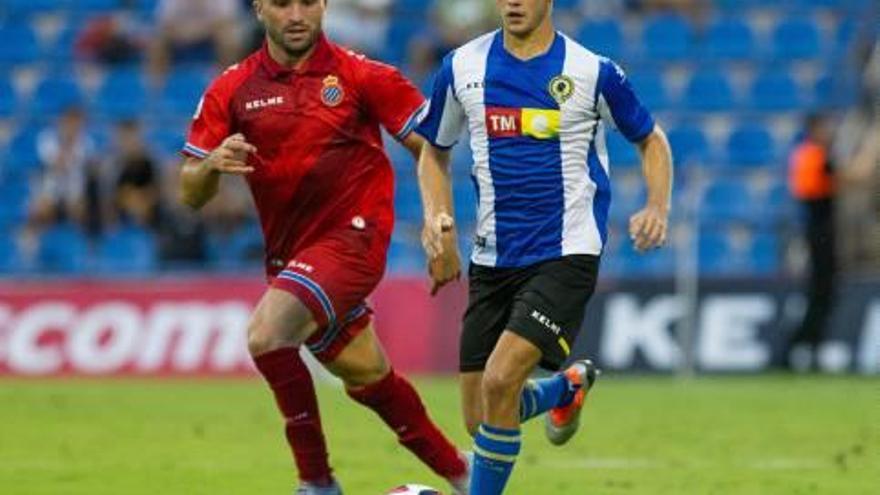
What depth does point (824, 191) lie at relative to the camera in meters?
21.4

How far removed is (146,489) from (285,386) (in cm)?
194

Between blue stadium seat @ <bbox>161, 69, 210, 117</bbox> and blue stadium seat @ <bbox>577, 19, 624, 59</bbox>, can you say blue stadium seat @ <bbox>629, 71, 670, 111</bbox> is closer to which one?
blue stadium seat @ <bbox>577, 19, 624, 59</bbox>

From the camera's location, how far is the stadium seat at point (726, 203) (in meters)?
23.2

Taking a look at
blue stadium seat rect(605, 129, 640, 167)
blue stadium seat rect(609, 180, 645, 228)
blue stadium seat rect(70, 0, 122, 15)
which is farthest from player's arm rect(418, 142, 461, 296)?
blue stadium seat rect(70, 0, 122, 15)

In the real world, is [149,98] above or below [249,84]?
below

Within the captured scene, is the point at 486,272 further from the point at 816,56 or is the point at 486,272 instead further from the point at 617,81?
the point at 816,56

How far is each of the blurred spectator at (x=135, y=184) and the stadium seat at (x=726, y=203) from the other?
6073mm

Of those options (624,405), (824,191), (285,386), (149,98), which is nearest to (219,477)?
(285,386)

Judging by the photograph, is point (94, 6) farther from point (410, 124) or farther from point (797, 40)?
point (410, 124)

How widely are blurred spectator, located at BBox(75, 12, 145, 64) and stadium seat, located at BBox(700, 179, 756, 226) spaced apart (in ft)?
23.8

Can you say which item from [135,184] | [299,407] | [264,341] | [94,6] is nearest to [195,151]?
[264,341]

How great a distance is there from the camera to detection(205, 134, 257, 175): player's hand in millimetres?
9273

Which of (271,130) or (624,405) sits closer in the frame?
(271,130)

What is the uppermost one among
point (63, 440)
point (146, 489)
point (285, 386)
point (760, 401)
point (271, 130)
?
point (271, 130)
